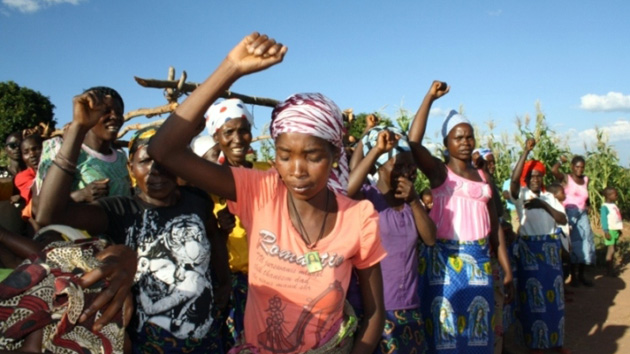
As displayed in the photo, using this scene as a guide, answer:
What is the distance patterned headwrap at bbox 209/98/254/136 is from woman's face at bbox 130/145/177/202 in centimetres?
86

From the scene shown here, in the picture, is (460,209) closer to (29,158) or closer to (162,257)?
(162,257)

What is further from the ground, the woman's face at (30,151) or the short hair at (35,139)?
the short hair at (35,139)

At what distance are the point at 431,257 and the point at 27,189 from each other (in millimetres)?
3219

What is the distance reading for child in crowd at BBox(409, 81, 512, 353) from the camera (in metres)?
3.64

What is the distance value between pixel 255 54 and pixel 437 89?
82.1 inches

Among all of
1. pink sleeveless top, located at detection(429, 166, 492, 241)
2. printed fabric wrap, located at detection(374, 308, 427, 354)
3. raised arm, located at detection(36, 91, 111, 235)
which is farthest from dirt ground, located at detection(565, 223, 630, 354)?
raised arm, located at detection(36, 91, 111, 235)

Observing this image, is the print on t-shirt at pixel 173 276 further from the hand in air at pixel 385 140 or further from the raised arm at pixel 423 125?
the raised arm at pixel 423 125

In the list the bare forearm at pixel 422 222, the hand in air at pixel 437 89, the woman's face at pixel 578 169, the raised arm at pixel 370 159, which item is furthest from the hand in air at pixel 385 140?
the woman's face at pixel 578 169

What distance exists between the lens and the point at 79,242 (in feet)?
4.56

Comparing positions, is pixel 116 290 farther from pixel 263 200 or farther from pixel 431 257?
pixel 431 257

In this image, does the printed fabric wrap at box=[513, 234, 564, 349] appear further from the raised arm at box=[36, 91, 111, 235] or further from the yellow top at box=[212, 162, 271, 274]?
the raised arm at box=[36, 91, 111, 235]

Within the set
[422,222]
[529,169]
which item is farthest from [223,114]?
[529,169]

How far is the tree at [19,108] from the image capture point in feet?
58.1

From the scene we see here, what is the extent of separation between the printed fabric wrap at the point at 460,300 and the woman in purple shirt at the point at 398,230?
1.37 ft
